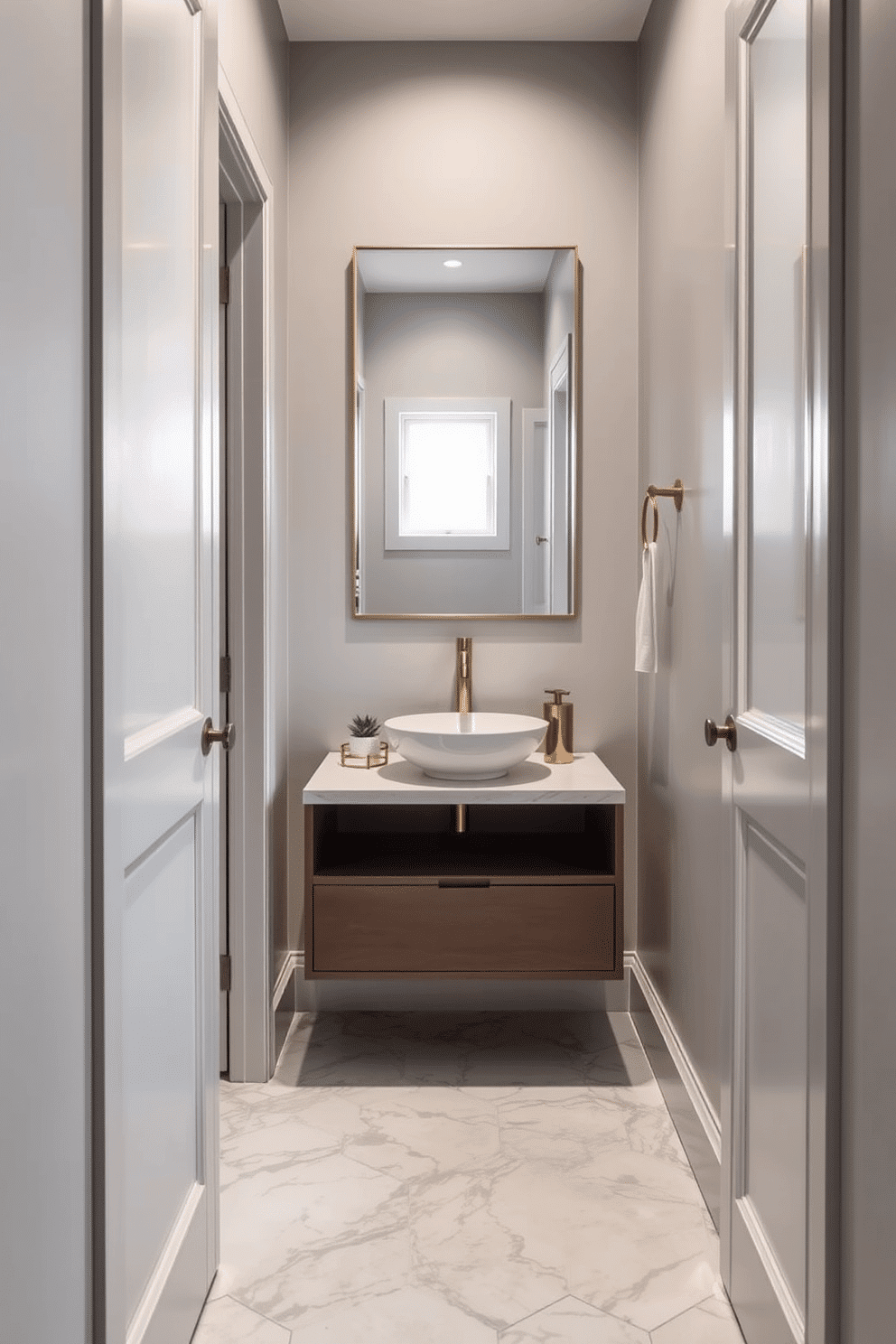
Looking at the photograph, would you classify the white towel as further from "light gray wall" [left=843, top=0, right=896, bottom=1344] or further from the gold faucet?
"light gray wall" [left=843, top=0, right=896, bottom=1344]

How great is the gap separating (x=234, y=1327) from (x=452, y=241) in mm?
2574

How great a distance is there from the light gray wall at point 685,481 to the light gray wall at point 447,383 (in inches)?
13.3

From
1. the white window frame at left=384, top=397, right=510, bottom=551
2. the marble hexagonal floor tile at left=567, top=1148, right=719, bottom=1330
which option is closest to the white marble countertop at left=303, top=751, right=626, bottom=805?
the white window frame at left=384, top=397, right=510, bottom=551

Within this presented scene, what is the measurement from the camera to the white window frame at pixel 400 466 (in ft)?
9.85

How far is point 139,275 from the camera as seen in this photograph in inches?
53.4

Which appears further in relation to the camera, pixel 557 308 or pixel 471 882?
pixel 557 308

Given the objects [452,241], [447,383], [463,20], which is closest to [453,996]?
[447,383]

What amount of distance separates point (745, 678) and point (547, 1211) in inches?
43.0

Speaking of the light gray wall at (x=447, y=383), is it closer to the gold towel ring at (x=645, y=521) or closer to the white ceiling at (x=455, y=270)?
the white ceiling at (x=455, y=270)

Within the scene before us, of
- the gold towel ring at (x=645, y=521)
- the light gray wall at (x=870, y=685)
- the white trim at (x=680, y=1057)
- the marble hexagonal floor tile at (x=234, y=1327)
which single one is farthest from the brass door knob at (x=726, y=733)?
the marble hexagonal floor tile at (x=234, y=1327)

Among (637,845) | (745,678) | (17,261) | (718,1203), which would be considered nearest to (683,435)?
(745,678)

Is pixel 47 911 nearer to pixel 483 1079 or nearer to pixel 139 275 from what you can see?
pixel 139 275

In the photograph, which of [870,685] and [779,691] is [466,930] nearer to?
[779,691]

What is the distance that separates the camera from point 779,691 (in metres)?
1.53
